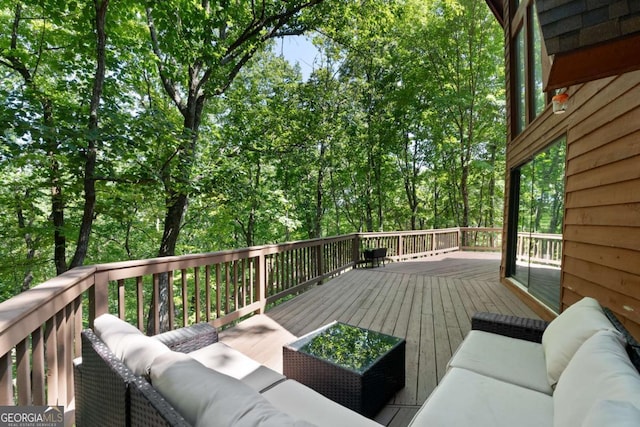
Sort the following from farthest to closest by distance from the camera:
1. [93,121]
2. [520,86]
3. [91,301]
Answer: [520,86], [93,121], [91,301]

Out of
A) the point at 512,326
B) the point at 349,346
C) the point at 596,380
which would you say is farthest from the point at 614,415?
the point at 512,326

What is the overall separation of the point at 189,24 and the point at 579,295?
6.51m

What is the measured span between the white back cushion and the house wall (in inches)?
31.3

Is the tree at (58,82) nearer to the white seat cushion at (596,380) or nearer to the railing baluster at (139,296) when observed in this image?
the railing baluster at (139,296)

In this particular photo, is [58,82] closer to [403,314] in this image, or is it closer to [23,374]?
[23,374]

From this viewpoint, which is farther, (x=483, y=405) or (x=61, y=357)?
(x=61, y=357)

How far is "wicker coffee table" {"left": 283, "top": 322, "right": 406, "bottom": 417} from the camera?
1722 millimetres

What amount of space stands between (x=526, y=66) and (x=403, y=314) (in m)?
4.27

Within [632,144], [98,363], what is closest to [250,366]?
[98,363]

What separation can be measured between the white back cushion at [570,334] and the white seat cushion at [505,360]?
0.31ft

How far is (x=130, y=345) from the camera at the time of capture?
4.02 feet

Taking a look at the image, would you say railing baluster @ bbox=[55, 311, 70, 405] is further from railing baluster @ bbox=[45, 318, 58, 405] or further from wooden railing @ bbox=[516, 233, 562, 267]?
wooden railing @ bbox=[516, 233, 562, 267]

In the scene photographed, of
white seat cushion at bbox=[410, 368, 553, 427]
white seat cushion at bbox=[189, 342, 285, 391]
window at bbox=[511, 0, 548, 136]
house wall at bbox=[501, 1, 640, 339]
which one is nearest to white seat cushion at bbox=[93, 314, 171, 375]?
white seat cushion at bbox=[189, 342, 285, 391]

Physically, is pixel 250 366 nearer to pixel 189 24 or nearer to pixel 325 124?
pixel 189 24
